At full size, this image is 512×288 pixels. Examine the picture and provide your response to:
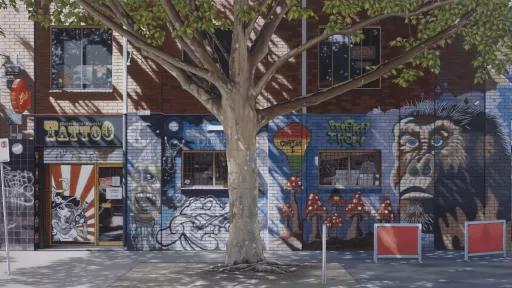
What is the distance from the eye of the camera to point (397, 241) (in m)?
14.3

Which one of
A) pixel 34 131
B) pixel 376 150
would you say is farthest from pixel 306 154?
pixel 34 131

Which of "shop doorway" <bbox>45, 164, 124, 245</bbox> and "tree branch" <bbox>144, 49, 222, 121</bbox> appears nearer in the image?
"tree branch" <bbox>144, 49, 222, 121</bbox>

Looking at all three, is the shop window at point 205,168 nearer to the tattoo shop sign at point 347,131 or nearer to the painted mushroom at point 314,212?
the painted mushroom at point 314,212

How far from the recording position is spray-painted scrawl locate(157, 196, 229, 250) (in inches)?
637

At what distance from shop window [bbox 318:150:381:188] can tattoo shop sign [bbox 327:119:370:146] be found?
1.08 ft

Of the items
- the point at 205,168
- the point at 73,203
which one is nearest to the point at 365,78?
the point at 205,168

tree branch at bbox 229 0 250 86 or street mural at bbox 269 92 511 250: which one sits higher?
tree branch at bbox 229 0 250 86

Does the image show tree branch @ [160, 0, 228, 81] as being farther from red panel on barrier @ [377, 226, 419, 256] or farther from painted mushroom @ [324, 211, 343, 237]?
painted mushroom @ [324, 211, 343, 237]

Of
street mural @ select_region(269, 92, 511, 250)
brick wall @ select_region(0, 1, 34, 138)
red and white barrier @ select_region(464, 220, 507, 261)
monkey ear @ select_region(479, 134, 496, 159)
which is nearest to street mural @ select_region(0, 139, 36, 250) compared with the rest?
brick wall @ select_region(0, 1, 34, 138)

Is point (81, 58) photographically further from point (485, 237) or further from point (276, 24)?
point (485, 237)

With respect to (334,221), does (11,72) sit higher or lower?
higher

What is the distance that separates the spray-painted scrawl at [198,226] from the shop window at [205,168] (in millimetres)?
461

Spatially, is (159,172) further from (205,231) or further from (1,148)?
(1,148)

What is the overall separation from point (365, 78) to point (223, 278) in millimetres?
5012
